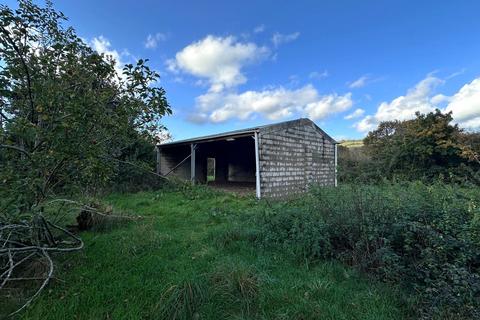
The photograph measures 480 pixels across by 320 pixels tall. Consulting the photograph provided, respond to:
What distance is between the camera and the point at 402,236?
286 centimetres

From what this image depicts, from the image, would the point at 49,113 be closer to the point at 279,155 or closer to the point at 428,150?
the point at 279,155

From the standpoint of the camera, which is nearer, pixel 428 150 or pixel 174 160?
pixel 428 150

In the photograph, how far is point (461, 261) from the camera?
2.29 metres

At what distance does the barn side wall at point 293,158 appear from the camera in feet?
30.1

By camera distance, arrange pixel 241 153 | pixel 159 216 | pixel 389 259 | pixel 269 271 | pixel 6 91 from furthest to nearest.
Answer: pixel 241 153 < pixel 159 216 < pixel 269 271 < pixel 389 259 < pixel 6 91

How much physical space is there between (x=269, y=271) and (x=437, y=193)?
237cm

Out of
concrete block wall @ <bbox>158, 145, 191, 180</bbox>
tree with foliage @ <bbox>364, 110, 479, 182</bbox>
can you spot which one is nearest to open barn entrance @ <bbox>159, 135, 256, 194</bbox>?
concrete block wall @ <bbox>158, 145, 191, 180</bbox>

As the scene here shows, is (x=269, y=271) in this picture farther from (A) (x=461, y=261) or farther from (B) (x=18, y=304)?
(B) (x=18, y=304)

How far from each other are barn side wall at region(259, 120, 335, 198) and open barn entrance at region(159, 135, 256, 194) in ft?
13.8

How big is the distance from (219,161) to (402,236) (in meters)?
15.6

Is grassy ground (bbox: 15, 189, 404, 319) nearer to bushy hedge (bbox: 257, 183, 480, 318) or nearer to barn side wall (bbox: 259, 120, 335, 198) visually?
bushy hedge (bbox: 257, 183, 480, 318)

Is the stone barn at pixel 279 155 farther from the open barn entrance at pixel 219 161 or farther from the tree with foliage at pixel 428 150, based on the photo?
the tree with foliage at pixel 428 150

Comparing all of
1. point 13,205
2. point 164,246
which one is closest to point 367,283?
point 164,246

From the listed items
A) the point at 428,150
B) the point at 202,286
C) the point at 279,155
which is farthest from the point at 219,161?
the point at 202,286
